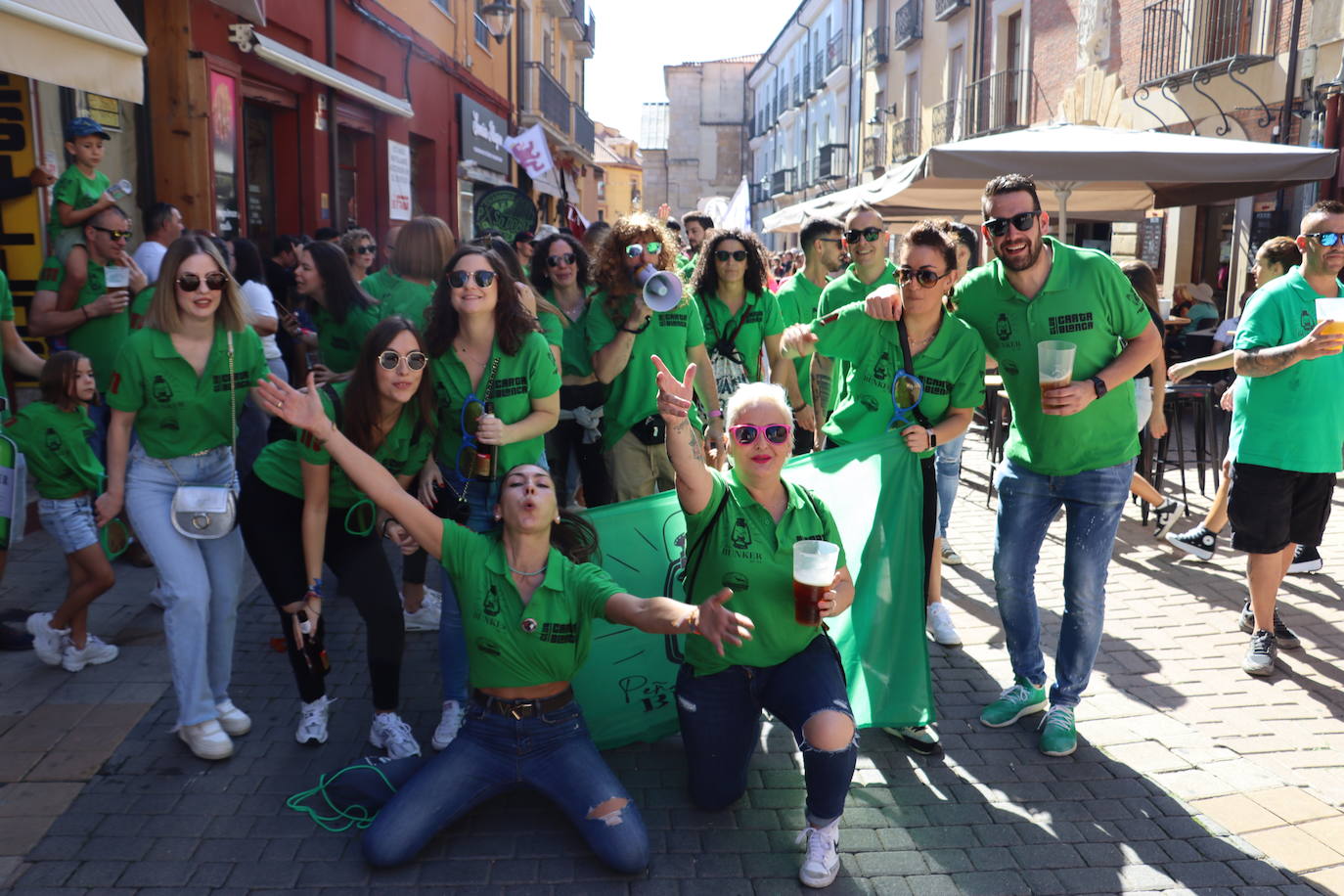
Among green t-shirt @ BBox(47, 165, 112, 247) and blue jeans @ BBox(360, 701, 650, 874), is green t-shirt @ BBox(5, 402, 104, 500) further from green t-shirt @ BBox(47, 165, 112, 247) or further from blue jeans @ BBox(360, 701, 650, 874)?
blue jeans @ BBox(360, 701, 650, 874)

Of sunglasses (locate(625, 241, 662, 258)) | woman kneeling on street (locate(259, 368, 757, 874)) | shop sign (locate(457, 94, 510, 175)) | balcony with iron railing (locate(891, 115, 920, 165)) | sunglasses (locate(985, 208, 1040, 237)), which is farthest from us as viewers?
balcony with iron railing (locate(891, 115, 920, 165))

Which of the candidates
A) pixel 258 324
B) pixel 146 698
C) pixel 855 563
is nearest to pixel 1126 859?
pixel 855 563

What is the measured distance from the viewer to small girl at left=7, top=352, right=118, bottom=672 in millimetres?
4801

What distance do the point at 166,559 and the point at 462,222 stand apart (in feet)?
50.1

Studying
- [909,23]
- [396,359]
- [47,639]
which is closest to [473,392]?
[396,359]

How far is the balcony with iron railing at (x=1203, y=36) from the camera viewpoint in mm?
12914

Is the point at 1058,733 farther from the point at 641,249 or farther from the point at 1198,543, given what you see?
the point at 1198,543

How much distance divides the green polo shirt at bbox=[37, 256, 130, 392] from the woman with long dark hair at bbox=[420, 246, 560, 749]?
9.16 feet

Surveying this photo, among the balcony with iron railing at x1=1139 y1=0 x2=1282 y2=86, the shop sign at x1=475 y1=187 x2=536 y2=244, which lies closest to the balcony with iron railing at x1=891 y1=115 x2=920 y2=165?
the balcony with iron railing at x1=1139 y1=0 x2=1282 y2=86

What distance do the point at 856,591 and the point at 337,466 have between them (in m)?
2.04

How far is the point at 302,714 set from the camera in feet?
13.8

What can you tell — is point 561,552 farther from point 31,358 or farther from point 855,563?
point 31,358

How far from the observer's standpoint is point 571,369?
18.8 ft

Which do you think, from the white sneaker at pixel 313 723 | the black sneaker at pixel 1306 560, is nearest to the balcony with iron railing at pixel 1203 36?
the black sneaker at pixel 1306 560
